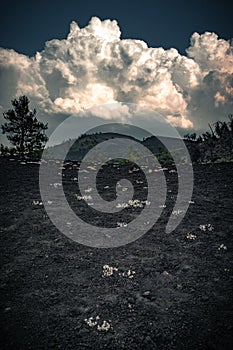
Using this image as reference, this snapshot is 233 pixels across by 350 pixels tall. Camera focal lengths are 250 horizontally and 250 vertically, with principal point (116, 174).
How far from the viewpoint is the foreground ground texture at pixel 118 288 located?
27.3 ft

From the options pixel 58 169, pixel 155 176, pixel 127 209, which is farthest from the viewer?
pixel 58 169

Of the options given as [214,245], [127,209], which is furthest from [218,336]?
[127,209]

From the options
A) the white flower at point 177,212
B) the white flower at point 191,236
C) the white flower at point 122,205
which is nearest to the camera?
the white flower at point 191,236

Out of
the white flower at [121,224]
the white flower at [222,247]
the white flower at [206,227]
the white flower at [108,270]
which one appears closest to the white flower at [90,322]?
the white flower at [108,270]

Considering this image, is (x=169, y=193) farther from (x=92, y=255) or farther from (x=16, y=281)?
(x=16, y=281)

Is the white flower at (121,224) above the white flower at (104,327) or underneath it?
above

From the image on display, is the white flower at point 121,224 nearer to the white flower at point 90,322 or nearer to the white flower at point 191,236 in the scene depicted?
the white flower at point 191,236

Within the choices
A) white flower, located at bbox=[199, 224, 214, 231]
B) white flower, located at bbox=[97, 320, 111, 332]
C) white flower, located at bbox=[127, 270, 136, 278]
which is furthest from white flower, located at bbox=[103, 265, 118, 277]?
white flower, located at bbox=[199, 224, 214, 231]

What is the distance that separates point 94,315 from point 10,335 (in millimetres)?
2857

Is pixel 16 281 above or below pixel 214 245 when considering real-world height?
below

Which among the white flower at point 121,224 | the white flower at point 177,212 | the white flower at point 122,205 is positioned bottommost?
the white flower at point 121,224

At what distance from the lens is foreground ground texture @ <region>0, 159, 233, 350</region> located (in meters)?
8.32

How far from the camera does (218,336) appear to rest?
8.24 meters

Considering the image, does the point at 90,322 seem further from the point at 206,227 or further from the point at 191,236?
the point at 206,227
